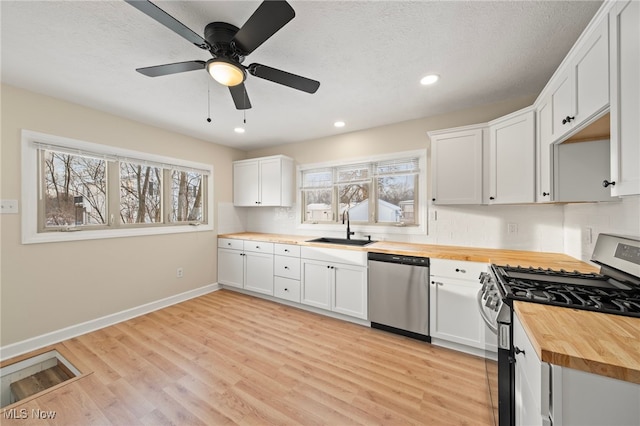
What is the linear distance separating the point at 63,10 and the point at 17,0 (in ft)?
0.64

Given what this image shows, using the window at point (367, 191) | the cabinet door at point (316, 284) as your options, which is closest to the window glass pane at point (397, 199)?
the window at point (367, 191)

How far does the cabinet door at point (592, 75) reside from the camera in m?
1.17

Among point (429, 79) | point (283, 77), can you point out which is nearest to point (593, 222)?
point (429, 79)

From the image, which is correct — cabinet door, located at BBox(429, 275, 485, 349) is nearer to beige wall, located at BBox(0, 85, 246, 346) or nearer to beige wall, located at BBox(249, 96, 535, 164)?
beige wall, located at BBox(249, 96, 535, 164)

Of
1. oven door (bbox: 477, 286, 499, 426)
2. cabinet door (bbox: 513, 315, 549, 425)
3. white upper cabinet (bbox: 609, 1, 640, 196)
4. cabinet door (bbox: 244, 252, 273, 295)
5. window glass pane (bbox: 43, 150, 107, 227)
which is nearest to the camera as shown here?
cabinet door (bbox: 513, 315, 549, 425)

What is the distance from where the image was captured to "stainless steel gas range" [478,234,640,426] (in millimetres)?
1152

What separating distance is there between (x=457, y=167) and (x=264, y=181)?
2.82 metres

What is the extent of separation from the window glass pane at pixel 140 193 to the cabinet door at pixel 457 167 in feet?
12.0

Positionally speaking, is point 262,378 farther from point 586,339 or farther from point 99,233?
point 99,233

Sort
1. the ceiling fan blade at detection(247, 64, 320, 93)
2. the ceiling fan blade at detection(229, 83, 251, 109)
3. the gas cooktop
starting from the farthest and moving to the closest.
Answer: the ceiling fan blade at detection(229, 83, 251, 109)
the ceiling fan blade at detection(247, 64, 320, 93)
the gas cooktop

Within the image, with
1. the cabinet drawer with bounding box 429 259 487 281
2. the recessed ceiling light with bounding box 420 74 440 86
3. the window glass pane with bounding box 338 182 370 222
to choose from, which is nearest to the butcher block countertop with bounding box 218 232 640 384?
the cabinet drawer with bounding box 429 259 487 281

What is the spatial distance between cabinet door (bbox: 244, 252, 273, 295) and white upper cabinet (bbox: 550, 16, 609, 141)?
327cm

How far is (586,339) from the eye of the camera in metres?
0.85

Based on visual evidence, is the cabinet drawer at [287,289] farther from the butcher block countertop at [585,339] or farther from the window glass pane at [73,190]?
the butcher block countertop at [585,339]
